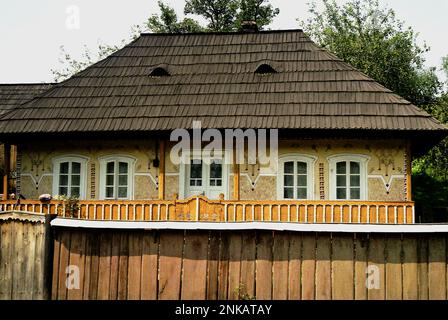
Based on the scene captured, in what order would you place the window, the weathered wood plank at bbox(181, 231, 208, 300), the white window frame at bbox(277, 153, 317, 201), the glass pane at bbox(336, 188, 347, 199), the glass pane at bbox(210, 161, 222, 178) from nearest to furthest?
the weathered wood plank at bbox(181, 231, 208, 300) < the glass pane at bbox(336, 188, 347, 199) < the white window frame at bbox(277, 153, 317, 201) < the glass pane at bbox(210, 161, 222, 178) < the window

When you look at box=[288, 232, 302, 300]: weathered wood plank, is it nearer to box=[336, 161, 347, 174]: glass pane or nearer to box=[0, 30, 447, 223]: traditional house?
box=[0, 30, 447, 223]: traditional house

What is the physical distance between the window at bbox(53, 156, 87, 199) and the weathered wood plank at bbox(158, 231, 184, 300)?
6968 mm

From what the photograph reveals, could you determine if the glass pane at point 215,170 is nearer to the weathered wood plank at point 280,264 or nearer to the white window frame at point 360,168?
the white window frame at point 360,168

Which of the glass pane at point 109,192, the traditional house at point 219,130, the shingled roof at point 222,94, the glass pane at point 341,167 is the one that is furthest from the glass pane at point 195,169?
the glass pane at point 341,167

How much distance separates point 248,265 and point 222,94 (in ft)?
23.9

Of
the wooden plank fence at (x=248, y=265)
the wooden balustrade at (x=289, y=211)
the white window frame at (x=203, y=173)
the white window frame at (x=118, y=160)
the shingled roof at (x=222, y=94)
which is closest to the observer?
the wooden plank fence at (x=248, y=265)

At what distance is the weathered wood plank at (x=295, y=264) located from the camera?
11.9 meters

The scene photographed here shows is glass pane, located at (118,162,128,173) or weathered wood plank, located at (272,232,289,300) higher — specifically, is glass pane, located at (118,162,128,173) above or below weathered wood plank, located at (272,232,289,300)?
above

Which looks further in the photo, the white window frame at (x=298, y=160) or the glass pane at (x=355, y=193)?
the white window frame at (x=298, y=160)

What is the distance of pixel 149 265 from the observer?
39.8 feet

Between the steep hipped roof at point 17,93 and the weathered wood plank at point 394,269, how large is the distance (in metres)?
17.2

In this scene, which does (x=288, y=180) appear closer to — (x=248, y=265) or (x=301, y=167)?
(x=301, y=167)

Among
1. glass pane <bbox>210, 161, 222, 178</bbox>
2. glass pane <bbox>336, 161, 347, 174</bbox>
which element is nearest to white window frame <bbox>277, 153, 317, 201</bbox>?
glass pane <bbox>336, 161, 347, 174</bbox>

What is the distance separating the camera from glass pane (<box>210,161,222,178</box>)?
17953mm
